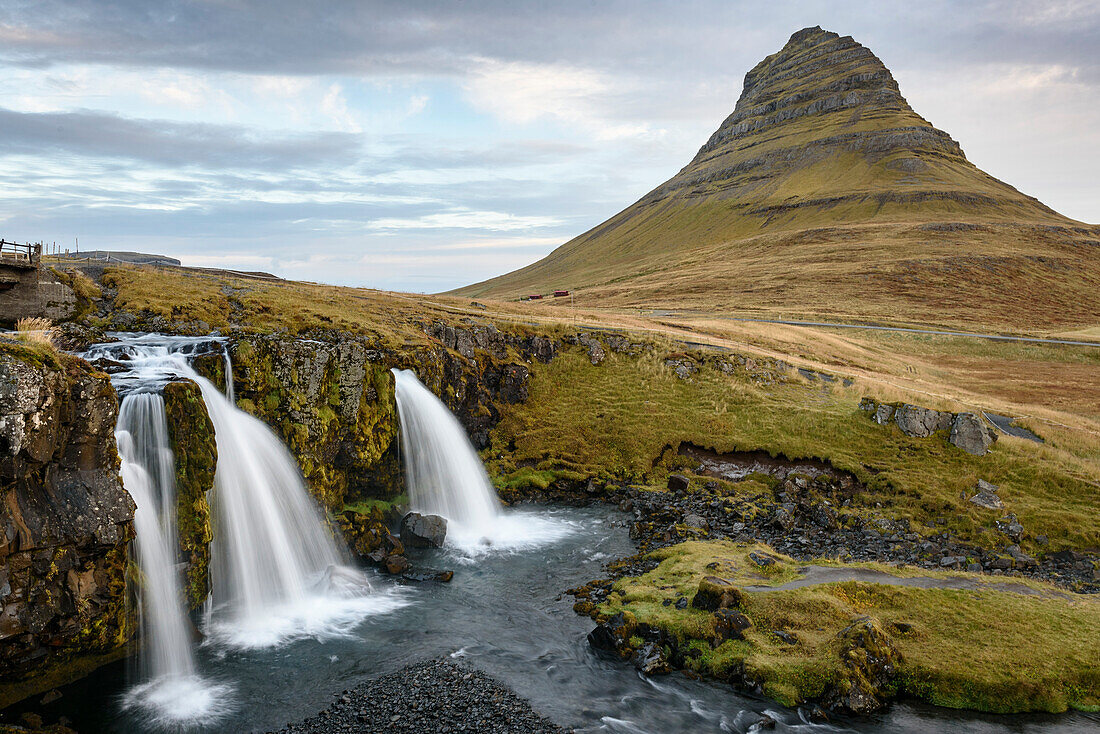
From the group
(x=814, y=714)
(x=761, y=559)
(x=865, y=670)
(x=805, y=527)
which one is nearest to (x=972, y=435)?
(x=805, y=527)

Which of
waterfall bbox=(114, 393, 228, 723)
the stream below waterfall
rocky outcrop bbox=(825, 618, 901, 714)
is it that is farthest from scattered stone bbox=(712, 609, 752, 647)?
waterfall bbox=(114, 393, 228, 723)

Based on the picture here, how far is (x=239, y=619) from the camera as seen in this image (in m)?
21.9

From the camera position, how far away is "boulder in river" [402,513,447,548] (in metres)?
29.4

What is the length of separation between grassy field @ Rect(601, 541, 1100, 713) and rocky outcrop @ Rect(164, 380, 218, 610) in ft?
47.9

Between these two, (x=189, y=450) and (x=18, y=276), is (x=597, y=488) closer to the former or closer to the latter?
(x=189, y=450)

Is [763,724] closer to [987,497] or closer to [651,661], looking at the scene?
[651,661]

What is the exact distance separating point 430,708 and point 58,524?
36.6 ft

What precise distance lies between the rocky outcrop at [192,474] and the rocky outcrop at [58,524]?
2.36m

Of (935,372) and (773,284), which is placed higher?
(773,284)

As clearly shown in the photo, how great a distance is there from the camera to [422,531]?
96.6 feet

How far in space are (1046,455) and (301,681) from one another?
127 ft

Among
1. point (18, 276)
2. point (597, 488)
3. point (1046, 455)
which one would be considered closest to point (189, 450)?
point (18, 276)

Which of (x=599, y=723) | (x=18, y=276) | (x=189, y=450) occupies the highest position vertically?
(x=18, y=276)

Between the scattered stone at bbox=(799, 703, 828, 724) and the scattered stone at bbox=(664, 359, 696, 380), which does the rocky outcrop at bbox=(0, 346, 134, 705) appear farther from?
the scattered stone at bbox=(664, 359, 696, 380)
